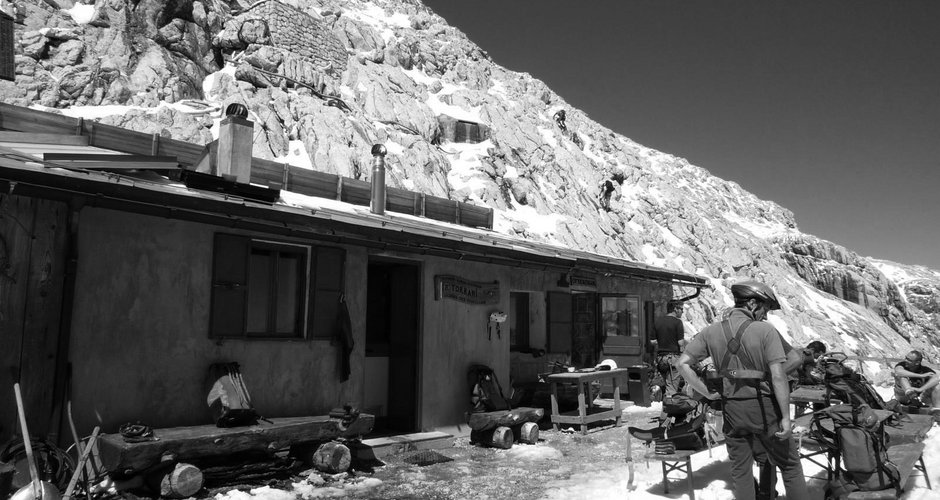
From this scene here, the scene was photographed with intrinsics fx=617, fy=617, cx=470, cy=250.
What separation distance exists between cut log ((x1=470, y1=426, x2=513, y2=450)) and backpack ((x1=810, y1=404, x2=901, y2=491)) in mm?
4408

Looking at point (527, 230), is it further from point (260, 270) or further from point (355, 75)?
point (260, 270)

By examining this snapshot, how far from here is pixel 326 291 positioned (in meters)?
7.43

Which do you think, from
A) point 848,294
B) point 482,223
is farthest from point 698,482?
point 848,294

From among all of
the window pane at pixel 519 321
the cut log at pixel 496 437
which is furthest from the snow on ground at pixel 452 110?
the cut log at pixel 496 437

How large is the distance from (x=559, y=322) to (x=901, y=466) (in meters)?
7.08

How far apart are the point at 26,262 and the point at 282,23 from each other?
3491 centimetres

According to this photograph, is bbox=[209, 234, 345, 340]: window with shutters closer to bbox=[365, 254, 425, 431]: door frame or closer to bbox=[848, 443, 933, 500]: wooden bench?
bbox=[365, 254, 425, 431]: door frame

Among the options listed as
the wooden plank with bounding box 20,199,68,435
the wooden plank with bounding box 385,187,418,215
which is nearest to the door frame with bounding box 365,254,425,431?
the wooden plank with bounding box 20,199,68,435

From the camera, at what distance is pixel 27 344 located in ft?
17.0

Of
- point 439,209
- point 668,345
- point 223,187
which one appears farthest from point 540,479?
point 439,209

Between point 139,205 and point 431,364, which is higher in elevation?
point 139,205

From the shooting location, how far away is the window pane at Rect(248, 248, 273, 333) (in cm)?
708

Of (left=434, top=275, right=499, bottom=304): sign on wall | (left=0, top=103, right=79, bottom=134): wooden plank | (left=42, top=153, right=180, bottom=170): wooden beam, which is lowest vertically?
(left=434, top=275, right=499, bottom=304): sign on wall

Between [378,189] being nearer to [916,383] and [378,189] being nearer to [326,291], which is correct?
[326,291]
